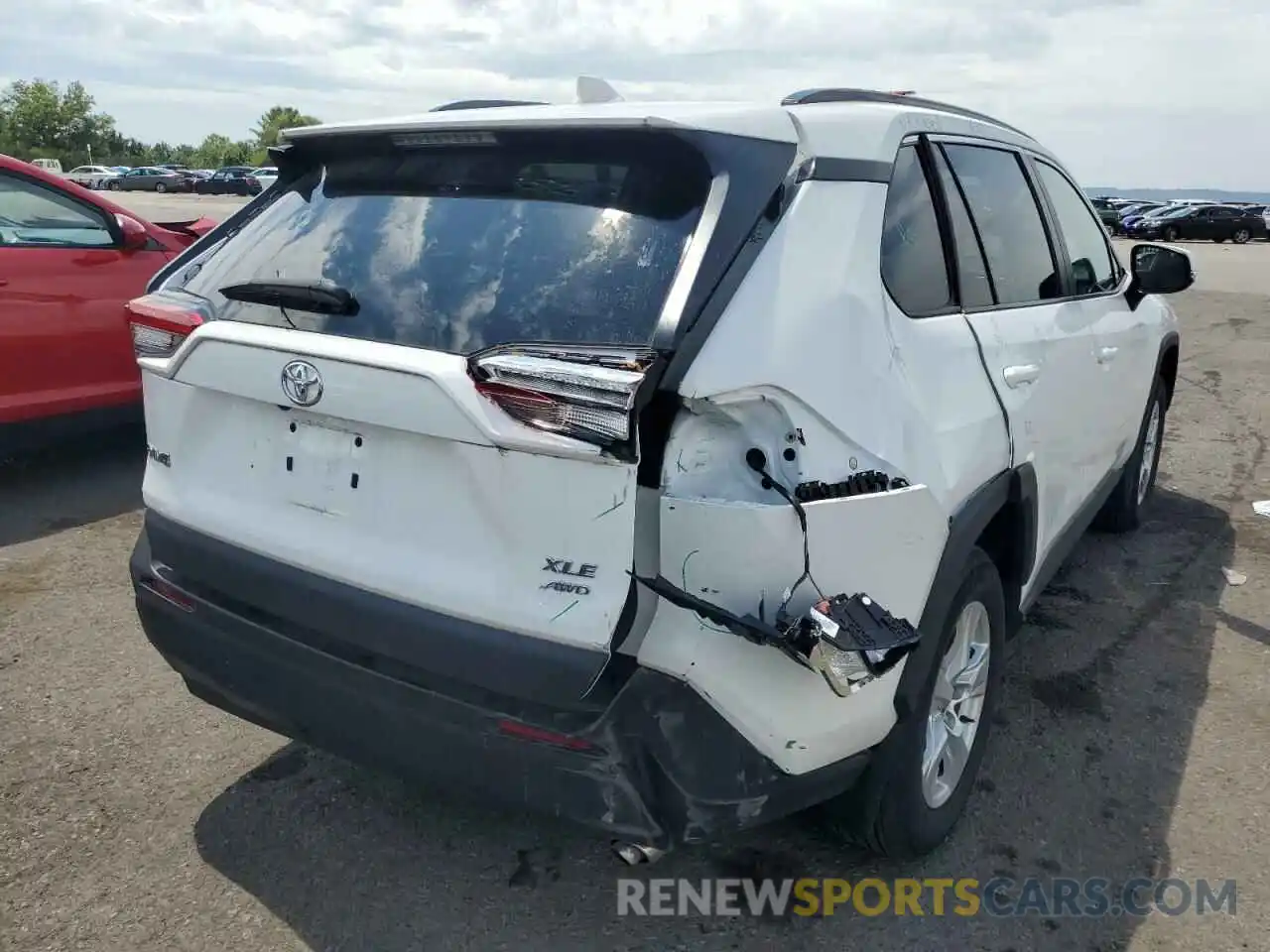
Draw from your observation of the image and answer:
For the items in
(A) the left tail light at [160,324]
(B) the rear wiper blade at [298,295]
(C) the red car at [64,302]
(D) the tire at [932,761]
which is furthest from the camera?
(C) the red car at [64,302]

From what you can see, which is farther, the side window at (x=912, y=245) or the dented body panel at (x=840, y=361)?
the side window at (x=912, y=245)

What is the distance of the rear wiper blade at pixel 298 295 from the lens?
2.31 metres

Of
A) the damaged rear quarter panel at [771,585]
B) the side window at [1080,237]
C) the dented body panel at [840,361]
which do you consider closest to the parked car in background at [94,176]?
the side window at [1080,237]

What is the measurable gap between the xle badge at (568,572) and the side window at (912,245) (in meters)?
0.96

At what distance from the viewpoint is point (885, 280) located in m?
2.33

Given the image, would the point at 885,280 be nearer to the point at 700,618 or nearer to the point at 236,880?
the point at 700,618

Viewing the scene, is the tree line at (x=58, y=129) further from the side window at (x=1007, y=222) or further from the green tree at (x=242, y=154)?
the side window at (x=1007, y=222)

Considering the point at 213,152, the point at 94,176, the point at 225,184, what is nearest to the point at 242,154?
the point at 213,152

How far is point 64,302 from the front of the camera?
18.3ft

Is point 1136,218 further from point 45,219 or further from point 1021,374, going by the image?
point 1021,374

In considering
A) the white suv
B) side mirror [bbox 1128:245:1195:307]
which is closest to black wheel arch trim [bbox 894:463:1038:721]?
the white suv

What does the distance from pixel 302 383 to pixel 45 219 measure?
4365 mm

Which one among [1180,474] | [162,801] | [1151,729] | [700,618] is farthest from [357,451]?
[1180,474]

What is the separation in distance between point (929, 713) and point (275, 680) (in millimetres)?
1558
